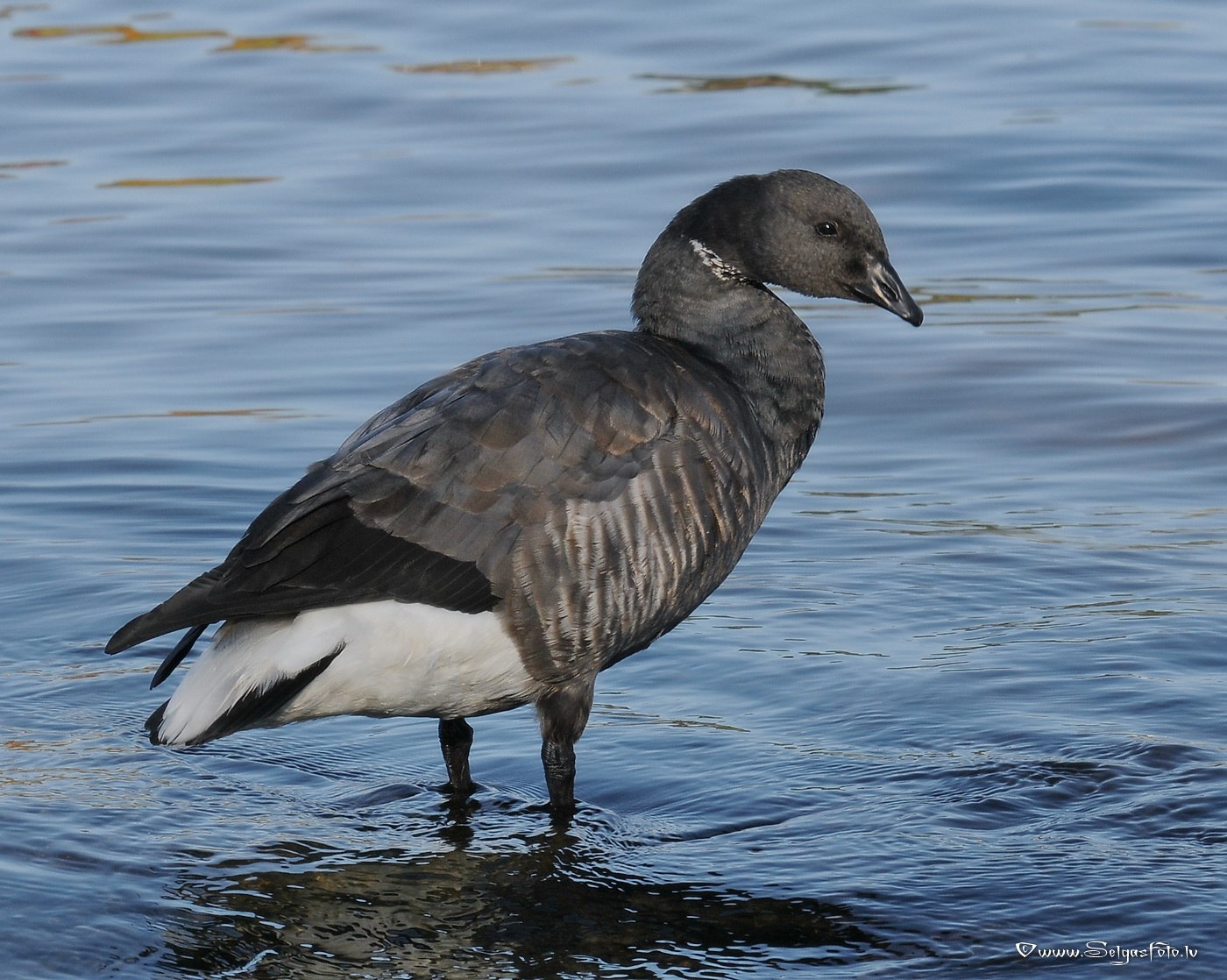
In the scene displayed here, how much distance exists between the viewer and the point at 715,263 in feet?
21.6

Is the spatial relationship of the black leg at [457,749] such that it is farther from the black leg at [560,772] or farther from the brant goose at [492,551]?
the black leg at [560,772]

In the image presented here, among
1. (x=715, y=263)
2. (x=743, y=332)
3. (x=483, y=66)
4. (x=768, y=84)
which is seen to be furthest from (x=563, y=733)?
(x=483, y=66)

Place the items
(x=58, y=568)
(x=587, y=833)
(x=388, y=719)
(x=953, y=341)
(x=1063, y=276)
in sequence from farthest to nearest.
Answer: (x=1063, y=276), (x=953, y=341), (x=58, y=568), (x=388, y=719), (x=587, y=833)

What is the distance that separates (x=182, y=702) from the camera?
550 cm

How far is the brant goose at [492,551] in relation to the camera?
5473 mm

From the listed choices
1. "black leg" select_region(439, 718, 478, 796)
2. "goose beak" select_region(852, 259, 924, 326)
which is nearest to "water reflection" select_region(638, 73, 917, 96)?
"goose beak" select_region(852, 259, 924, 326)

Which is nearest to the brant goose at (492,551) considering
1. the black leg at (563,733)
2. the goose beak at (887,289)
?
the black leg at (563,733)

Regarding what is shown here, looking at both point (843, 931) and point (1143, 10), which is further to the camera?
point (1143, 10)

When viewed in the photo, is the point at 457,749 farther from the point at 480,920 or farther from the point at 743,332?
the point at 743,332

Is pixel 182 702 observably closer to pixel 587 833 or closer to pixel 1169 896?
pixel 587 833

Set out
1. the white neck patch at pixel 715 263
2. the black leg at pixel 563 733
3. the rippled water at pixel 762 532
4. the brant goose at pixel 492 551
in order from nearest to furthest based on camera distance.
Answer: the rippled water at pixel 762 532, the brant goose at pixel 492 551, the black leg at pixel 563 733, the white neck patch at pixel 715 263

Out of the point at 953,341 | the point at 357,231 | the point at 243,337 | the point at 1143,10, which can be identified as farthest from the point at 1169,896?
the point at 1143,10

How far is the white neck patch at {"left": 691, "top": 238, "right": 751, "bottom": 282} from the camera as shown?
657 cm

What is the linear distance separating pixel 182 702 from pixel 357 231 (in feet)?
27.2
